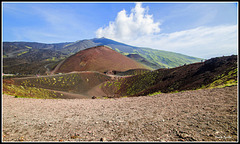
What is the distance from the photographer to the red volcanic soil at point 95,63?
82875 millimetres

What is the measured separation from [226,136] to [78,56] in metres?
102

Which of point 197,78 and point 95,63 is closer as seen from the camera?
point 197,78

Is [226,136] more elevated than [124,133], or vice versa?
[226,136]

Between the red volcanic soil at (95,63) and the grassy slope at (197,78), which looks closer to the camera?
the grassy slope at (197,78)

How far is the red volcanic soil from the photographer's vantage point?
82875mm

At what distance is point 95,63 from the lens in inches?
3489

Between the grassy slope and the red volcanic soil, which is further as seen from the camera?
the red volcanic soil

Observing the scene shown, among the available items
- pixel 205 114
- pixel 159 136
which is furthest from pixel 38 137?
pixel 205 114

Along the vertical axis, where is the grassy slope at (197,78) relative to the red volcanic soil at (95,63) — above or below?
below

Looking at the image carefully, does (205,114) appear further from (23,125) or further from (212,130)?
(23,125)

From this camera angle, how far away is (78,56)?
97.1 m

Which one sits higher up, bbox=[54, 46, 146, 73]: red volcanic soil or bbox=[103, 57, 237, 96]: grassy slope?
bbox=[54, 46, 146, 73]: red volcanic soil

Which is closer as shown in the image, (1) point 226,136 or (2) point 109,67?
(1) point 226,136

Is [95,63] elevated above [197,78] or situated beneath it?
elevated above
